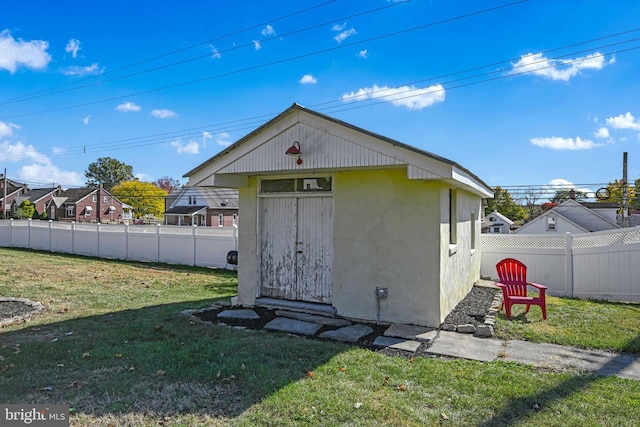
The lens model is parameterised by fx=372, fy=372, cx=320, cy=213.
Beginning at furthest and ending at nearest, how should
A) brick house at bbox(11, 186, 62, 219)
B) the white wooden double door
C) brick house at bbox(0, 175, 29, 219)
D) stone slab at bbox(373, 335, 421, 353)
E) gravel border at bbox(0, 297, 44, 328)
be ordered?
brick house at bbox(0, 175, 29, 219) < brick house at bbox(11, 186, 62, 219) < the white wooden double door < gravel border at bbox(0, 297, 44, 328) < stone slab at bbox(373, 335, 421, 353)

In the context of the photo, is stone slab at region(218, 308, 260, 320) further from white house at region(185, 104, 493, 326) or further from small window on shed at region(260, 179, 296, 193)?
small window on shed at region(260, 179, 296, 193)

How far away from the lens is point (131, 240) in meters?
15.9

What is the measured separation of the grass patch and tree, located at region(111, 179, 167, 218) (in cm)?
5772

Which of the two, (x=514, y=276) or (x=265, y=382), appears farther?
(x=514, y=276)

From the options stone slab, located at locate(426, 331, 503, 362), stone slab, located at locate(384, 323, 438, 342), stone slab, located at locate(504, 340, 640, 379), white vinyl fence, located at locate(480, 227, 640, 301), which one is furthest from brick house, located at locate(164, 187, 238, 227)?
stone slab, located at locate(504, 340, 640, 379)

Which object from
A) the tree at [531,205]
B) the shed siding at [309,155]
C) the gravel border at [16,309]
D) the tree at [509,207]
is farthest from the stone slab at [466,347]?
the tree at [531,205]

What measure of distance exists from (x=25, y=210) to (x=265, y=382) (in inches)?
2170

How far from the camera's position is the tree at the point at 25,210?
45062mm

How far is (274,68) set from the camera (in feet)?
50.0

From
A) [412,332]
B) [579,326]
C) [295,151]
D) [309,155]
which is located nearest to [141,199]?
[295,151]

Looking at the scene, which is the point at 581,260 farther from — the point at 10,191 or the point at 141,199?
the point at 10,191

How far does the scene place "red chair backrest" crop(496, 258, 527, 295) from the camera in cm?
714

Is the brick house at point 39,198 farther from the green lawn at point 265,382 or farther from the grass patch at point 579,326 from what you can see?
the grass patch at point 579,326

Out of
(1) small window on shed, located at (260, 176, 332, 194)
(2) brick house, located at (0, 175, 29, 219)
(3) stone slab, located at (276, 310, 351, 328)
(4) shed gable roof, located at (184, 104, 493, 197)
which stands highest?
(2) brick house, located at (0, 175, 29, 219)
